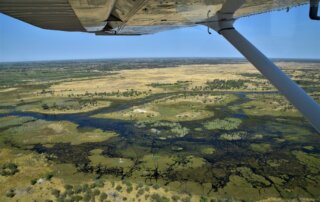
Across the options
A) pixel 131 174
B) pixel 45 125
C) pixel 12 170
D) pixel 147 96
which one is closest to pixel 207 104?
pixel 147 96

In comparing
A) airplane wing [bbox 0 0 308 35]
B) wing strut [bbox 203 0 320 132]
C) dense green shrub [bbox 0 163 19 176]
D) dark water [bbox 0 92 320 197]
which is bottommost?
dark water [bbox 0 92 320 197]

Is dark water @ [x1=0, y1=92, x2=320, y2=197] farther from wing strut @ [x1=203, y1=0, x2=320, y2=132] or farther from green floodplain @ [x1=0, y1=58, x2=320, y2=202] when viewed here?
wing strut @ [x1=203, y1=0, x2=320, y2=132]

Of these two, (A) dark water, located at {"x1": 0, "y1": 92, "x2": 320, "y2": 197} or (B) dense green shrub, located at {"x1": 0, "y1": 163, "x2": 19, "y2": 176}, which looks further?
(B) dense green shrub, located at {"x1": 0, "y1": 163, "x2": 19, "y2": 176}

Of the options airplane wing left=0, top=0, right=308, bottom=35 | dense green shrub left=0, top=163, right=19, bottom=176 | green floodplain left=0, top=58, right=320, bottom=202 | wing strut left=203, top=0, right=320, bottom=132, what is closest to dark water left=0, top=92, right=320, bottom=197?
green floodplain left=0, top=58, right=320, bottom=202

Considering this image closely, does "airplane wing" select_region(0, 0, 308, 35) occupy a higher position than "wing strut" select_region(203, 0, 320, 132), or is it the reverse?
"airplane wing" select_region(0, 0, 308, 35)

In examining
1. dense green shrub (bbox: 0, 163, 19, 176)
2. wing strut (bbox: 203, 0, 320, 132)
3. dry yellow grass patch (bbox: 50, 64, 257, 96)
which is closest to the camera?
wing strut (bbox: 203, 0, 320, 132)

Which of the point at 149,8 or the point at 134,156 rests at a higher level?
the point at 149,8

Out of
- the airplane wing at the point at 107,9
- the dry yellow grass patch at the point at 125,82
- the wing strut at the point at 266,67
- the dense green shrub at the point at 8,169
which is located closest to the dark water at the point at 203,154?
the dense green shrub at the point at 8,169

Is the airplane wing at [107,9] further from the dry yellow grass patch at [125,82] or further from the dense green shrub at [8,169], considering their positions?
the dry yellow grass patch at [125,82]

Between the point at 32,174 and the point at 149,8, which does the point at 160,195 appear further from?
the point at 149,8
